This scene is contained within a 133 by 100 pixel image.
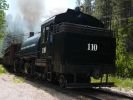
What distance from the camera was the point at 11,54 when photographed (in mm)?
29000

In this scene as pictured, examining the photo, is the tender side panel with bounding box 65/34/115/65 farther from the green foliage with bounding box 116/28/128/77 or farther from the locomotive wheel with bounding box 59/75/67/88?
the green foliage with bounding box 116/28/128/77

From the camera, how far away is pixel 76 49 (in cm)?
1486

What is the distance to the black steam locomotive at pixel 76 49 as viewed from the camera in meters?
14.6

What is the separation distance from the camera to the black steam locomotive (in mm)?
14613

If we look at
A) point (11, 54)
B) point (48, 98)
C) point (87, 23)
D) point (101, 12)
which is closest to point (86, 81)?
point (87, 23)

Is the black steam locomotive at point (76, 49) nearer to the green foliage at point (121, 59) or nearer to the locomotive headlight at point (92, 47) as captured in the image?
the locomotive headlight at point (92, 47)

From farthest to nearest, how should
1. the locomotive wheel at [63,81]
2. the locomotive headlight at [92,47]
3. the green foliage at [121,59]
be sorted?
1. the green foliage at [121,59]
2. the locomotive headlight at [92,47]
3. the locomotive wheel at [63,81]

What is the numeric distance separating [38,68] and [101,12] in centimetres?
5059

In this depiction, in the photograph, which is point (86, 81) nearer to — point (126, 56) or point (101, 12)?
point (126, 56)

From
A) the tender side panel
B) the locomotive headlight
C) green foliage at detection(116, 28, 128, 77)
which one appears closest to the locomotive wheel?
the tender side panel

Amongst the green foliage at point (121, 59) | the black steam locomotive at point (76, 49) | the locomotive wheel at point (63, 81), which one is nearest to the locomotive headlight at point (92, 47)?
the black steam locomotive at point (76, 49)

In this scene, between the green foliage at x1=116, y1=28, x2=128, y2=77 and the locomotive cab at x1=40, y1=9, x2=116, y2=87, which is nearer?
the locomotive cab at x1=40, y1=9, x2=116, y2=87

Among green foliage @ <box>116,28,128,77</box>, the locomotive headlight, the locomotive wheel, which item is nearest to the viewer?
the locomotive wheel

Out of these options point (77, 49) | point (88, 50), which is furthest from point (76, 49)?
point (88, 50)
